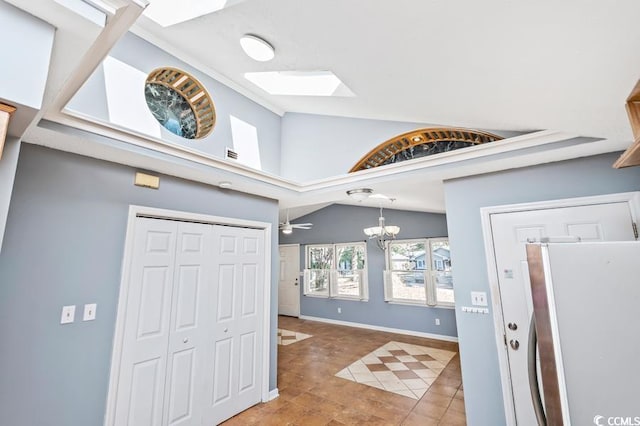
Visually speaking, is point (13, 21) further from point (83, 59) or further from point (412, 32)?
point (412, 32)

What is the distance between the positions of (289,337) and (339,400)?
2717 millimetres

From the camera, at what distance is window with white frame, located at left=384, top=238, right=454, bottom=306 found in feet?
17.8

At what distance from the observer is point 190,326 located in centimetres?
250

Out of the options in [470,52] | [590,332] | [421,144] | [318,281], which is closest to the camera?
[590,332]

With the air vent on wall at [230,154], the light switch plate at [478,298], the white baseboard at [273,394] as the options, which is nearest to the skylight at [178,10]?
the air vent on wall at [230,154]

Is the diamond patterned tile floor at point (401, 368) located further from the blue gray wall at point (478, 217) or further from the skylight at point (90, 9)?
the skylight at point (90, 9)

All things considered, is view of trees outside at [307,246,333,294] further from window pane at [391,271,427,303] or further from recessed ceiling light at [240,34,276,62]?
recessed ceiling light at [240,34,276,62]

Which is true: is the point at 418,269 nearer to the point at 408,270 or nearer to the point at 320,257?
the point at 408,270

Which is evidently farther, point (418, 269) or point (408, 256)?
point (408, 256)

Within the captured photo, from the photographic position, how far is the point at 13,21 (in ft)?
2.84

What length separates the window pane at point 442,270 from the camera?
5.34 meters

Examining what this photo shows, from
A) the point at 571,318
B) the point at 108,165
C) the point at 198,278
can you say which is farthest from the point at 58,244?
the point at 571,318

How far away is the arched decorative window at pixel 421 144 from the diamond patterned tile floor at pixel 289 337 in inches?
151

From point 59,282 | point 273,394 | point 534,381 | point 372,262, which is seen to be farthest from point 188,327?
point 372,262
